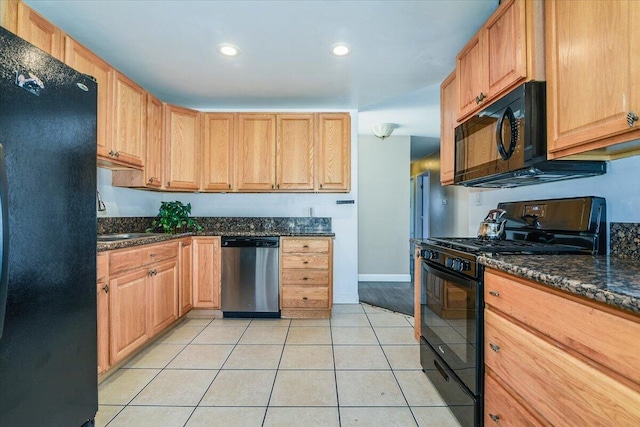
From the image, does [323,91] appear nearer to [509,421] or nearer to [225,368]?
[225,368]

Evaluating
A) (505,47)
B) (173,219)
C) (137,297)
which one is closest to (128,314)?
(137,297)

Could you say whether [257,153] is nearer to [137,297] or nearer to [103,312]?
[137,297]

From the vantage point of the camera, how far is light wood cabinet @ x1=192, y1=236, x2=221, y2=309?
10.2 feet

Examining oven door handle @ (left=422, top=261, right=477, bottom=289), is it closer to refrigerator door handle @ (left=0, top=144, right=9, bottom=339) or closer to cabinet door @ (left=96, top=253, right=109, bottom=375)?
refrigerator door handle @ (left=0, top=144, right=9, bottom=339)

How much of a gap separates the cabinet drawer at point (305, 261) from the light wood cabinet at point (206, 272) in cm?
71

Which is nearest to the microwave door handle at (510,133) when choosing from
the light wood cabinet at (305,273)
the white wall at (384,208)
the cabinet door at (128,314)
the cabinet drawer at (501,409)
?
the cabinet drawer at (501,409)

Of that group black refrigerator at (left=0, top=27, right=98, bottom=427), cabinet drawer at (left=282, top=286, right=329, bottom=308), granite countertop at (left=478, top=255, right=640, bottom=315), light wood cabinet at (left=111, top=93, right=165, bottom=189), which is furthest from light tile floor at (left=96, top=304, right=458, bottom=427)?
light wood cabinet at (left=111, top=93, right=165, bottom=189)

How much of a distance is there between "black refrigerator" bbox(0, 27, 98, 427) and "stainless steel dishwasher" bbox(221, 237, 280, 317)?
5.84ft

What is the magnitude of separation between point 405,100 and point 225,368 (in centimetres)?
316

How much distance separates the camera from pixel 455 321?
5.17 feet

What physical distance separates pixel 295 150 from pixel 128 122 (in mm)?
1584

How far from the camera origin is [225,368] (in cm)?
210

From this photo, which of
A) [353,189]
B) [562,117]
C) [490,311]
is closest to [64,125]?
[490,311]

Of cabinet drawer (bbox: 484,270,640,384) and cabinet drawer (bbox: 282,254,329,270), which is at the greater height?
cabinet drawer (bbox: 484,270,640,384)
